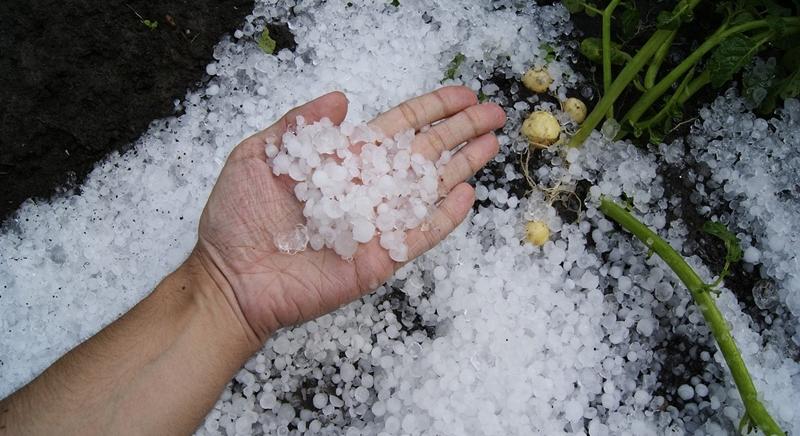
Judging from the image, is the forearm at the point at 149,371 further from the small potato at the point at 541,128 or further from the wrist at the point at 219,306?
the small potato at the point at 541,128

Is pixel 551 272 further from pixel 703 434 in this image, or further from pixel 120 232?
pixel 120 232

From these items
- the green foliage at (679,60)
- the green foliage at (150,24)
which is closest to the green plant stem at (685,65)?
the green foliage at (679,60)

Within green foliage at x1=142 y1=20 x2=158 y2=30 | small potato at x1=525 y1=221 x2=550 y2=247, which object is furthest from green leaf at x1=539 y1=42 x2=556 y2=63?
green foliage at x1=142 y1=20 x2=158 y2=30

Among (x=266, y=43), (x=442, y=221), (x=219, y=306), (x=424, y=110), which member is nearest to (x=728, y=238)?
(x=442, y=221)

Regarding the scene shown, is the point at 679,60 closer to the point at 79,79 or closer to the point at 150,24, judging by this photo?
the point at 150,24

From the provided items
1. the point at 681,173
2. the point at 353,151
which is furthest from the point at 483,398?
the point at 681,173

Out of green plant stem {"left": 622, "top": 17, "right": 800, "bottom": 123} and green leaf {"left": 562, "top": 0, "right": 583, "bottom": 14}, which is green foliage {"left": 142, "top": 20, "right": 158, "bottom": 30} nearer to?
green leaf {"left": 562, "top": 0, "right": 583, "bottom": 14}
